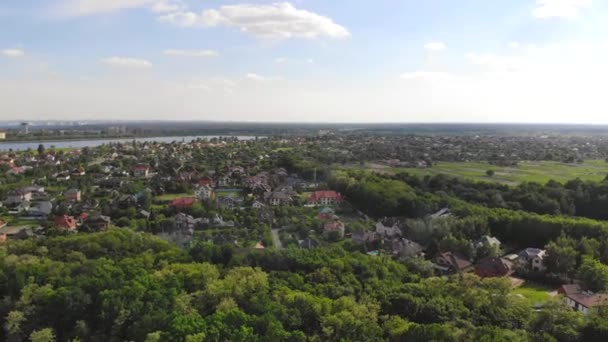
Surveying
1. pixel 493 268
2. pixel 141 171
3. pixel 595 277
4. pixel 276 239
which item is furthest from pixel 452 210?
pixel 141 171

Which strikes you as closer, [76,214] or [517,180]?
[76,214]

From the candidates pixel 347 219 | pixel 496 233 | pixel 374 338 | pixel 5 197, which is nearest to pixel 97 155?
pixel 5 197

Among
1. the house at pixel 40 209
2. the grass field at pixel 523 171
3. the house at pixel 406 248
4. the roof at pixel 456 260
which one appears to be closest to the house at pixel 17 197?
the house at pixel 40 209

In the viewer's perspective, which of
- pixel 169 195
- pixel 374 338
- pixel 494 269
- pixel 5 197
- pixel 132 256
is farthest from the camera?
pixel 169 195

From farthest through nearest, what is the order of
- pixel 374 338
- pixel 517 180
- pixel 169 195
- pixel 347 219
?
pixel 517 180
pixel 169 195
pixel 347 219
pixel 374 338

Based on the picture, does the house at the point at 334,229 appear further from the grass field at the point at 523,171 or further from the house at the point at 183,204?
the grass field at the point at 523,171

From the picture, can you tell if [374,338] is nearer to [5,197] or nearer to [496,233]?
[496,233]
